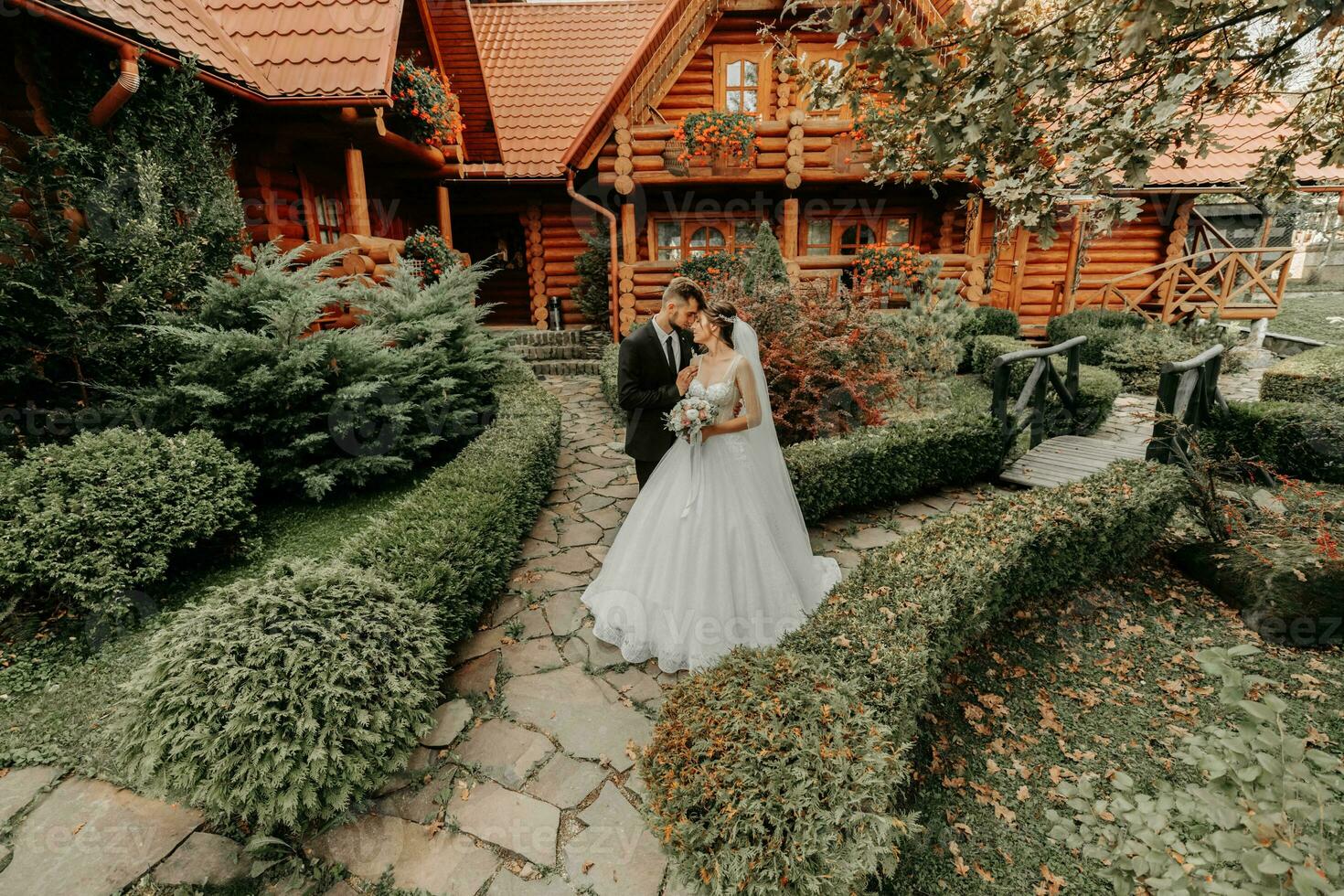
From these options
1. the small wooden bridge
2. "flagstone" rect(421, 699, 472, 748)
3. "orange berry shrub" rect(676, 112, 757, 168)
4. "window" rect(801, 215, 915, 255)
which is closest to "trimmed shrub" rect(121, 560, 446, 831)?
"flagstone" rect(421, 699, 472, 748)

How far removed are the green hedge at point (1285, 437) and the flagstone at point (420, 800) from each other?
24.0 ft

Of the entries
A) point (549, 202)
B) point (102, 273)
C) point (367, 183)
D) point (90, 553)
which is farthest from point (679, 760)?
point (549, 202)

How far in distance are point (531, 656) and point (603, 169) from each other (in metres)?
10.4

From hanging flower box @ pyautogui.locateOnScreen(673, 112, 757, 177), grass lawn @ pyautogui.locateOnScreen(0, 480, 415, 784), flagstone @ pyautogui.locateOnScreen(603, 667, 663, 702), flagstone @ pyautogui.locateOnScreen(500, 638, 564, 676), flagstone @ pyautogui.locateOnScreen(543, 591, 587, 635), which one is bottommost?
flagstone @ pyautogui.locateOnScreen(603, 667, 663, 702)

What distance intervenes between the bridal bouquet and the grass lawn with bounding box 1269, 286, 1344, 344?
20.3 meters

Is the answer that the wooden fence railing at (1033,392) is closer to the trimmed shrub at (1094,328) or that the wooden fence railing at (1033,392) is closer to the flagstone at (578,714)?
the trimmed shrub at (1094,328)

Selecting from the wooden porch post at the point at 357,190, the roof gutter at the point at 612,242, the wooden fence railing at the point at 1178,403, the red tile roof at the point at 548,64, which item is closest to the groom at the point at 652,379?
the wooden fence railing at the point at 1178,403

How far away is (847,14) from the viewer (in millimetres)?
2480

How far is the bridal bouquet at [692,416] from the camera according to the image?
371 centimetres

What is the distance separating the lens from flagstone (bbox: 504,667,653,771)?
322 centimetres

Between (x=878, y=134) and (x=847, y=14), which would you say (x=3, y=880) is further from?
(x=878, y=134)

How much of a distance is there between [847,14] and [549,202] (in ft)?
42.0

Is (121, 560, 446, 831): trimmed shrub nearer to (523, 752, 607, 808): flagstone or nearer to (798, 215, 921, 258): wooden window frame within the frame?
(523, 752, 607, 808): flagstone

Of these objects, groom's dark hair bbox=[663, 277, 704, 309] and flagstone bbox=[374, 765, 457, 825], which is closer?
flagstone bbox=[374, 765, 457, 825]
